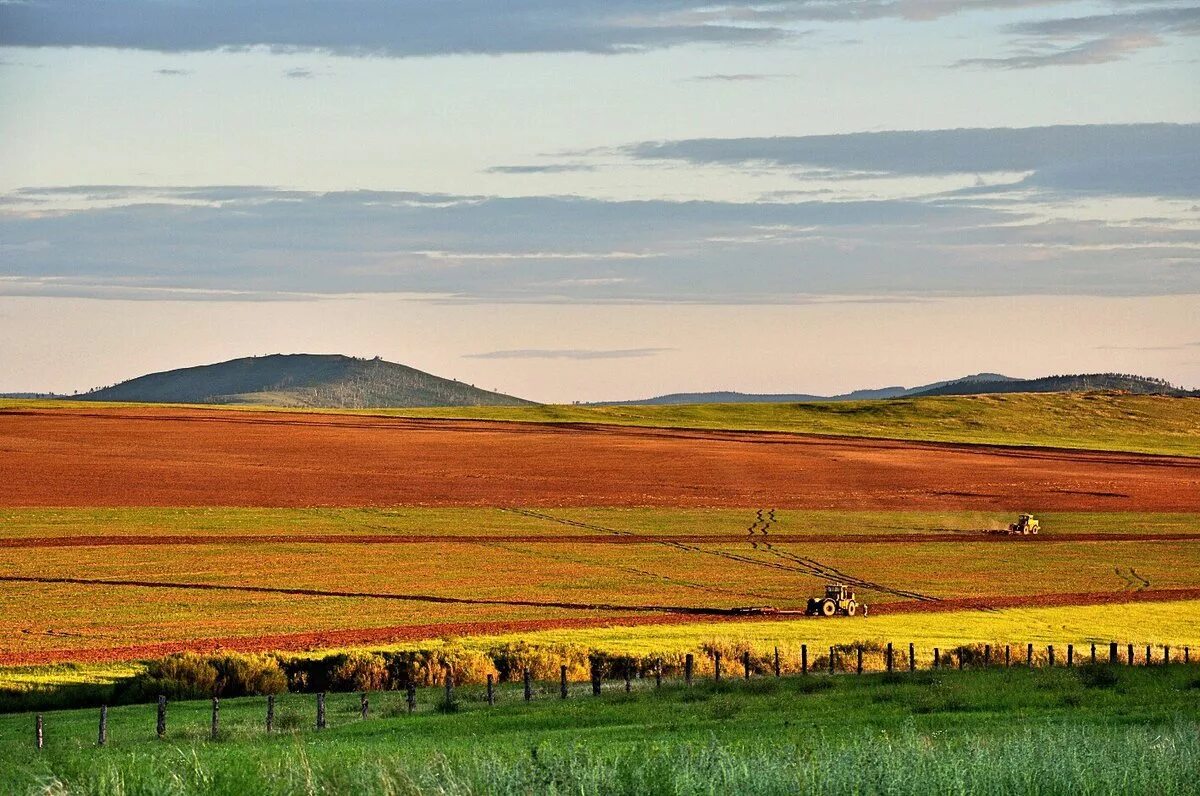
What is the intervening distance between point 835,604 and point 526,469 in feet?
183

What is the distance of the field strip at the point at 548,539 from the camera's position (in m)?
69.6

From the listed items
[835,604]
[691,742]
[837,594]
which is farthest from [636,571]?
[691,742]

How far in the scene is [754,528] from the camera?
8062 cm

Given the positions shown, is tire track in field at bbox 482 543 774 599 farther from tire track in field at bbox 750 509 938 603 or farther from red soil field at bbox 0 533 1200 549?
tire track in field at bbox 750 509 938 603

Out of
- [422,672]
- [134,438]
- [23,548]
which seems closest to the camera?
[422,672]

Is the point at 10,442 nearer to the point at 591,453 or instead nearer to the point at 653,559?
the point at 591,453

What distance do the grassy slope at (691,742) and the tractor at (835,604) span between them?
15646mm

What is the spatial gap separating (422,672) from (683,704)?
Answer: 10.2 metres

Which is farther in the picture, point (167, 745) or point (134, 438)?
point (134, 438)

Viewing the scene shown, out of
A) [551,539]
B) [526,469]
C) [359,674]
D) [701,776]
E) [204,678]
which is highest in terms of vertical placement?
[526,469]

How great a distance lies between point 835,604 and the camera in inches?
2080

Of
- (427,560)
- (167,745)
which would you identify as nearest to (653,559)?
(427,560)

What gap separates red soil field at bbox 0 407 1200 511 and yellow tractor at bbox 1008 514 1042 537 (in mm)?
9150

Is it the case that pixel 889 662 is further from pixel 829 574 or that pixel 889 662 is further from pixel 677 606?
pixel 829 574
